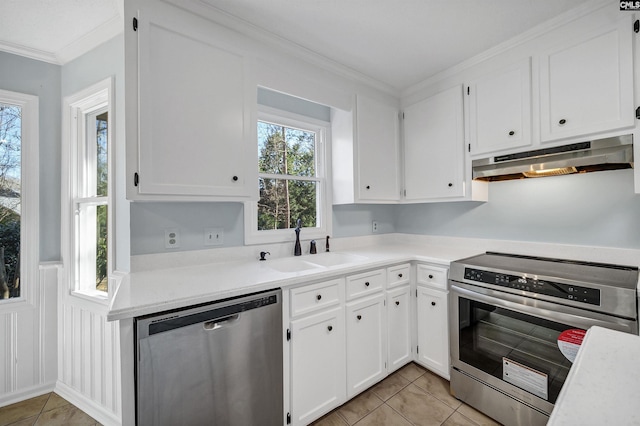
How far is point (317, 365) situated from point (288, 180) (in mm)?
1445

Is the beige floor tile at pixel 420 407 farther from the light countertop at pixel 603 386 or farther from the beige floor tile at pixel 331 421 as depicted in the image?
the light countertop at pixel 603 386

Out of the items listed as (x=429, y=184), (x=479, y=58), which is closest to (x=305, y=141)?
(x=429, y=184)

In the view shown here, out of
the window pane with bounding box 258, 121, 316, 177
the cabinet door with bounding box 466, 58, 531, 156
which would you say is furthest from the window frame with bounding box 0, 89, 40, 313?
the cabinet door with bounding box 466, 58, 531, 156

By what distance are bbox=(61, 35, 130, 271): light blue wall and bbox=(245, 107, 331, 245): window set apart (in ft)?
2.48

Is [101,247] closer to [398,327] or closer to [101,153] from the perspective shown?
[101,153]

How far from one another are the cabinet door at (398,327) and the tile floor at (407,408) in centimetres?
15

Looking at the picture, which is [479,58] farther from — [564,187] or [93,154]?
[93,154]

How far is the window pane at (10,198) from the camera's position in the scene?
204 cm

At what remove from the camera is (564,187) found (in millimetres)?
1996

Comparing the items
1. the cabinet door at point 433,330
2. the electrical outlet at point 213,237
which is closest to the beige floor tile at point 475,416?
the cabinet door at point 433,330

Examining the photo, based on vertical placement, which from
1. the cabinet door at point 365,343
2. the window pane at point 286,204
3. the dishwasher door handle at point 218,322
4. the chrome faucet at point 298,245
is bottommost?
the cabinet door at point 365,343

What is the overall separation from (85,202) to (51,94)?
916 mm

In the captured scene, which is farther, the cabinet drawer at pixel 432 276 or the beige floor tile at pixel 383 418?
the cabinet drawer at pixel 432 276

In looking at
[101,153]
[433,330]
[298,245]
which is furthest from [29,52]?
[433,330]
